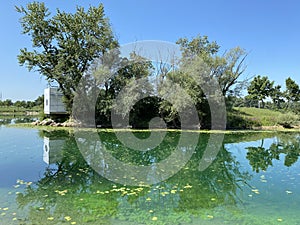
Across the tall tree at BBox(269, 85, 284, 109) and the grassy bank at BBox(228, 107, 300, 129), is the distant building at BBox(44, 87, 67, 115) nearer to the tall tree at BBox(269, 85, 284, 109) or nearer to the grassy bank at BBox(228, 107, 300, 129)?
the grassy bank at BBox(228, 107, 300, 129)

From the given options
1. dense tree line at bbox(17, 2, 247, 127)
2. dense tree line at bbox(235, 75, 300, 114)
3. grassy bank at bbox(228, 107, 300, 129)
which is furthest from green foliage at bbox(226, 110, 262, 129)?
dense tree line at bbox(235, 75, 300, 114)

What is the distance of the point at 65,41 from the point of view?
20.8 m

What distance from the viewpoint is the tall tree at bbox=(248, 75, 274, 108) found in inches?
1351

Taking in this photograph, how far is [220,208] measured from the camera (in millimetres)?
4512

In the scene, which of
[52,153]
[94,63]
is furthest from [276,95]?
[52,153]

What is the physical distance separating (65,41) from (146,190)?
60.6ft

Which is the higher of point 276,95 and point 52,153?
point 276,95

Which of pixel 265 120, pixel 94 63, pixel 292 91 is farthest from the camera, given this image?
pixel 292 91

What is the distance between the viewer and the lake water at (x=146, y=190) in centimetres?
408

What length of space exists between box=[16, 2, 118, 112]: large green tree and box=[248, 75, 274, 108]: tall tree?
2252 cm

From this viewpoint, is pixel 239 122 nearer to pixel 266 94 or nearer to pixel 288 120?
pixel 288 120

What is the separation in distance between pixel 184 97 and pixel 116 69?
628 cm

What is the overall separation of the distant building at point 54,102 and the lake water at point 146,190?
13.6m

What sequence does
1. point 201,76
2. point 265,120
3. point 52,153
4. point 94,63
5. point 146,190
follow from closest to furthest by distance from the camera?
point 146,190 → point 52,153 → point 201,76 → point 94,63 → point 265,120
